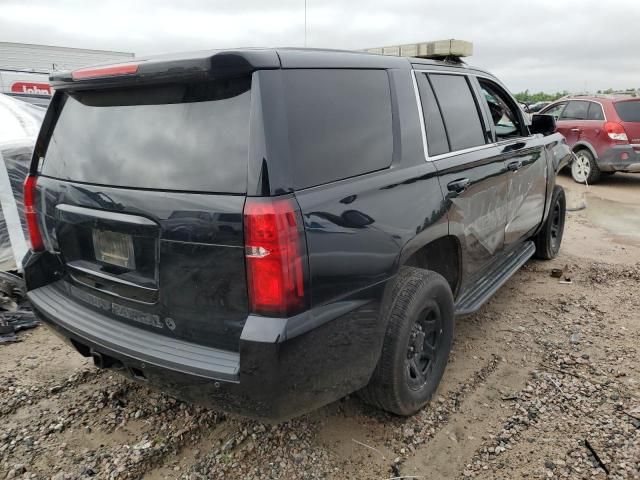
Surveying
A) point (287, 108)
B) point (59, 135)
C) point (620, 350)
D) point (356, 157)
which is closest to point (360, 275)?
point (356, 157)

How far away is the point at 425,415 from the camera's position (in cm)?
279

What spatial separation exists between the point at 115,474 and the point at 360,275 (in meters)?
1.50

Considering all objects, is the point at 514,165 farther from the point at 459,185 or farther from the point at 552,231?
the point at 552,231

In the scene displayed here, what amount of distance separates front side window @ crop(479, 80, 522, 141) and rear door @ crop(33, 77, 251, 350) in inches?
110

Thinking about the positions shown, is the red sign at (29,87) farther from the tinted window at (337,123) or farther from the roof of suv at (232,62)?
the tinted window at (337,123)

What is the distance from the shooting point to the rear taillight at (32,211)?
8.78 ft

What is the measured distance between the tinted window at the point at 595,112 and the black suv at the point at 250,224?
8795 mm

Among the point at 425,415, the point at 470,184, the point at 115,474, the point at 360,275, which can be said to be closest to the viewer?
the point at 360,275

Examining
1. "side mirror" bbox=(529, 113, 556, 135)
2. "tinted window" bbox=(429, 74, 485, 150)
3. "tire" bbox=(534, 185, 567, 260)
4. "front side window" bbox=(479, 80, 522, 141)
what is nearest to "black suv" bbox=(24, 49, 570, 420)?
"tinted window" bbox=(429, 74, 485, 150)

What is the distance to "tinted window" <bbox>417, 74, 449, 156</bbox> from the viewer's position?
2.78 meters

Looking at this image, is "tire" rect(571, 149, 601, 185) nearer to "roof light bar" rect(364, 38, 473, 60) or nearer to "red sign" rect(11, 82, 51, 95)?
"roof light bar" rect(364, 38, 473, 60)

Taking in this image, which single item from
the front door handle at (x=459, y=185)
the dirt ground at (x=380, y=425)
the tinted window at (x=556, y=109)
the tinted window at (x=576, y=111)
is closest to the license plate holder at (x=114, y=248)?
the dirt ground at (x=380, y=425)

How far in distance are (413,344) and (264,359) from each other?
1.12 metres

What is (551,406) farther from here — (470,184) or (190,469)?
(190,469)
